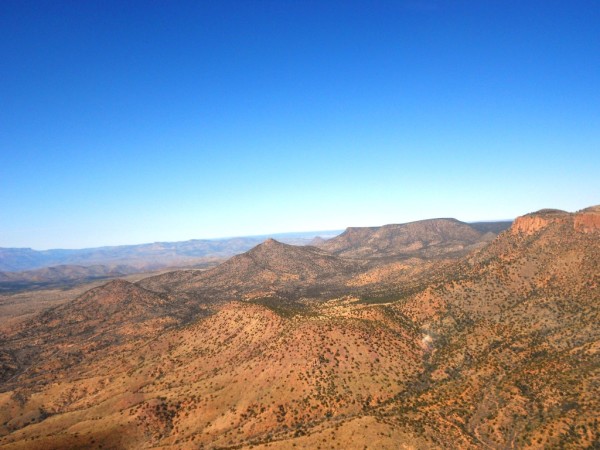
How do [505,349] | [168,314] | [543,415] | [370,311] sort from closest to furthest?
[543,415], [505,349], [370,311], [168,314]

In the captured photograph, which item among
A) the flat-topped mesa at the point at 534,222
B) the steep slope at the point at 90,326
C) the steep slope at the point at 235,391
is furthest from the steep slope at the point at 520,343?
the steep slope at the point at 90,326

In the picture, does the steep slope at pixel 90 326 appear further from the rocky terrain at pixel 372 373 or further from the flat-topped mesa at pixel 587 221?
the flat-topped mesa at pixel 587 221

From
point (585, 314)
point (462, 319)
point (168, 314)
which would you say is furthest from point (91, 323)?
point (585, 314)

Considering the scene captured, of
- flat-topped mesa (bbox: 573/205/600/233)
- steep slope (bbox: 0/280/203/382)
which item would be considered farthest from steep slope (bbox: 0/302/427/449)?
flat-topped mesa (bbox: 573/205/600/233)

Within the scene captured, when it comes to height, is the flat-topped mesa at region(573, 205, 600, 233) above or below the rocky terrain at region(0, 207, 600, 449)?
above

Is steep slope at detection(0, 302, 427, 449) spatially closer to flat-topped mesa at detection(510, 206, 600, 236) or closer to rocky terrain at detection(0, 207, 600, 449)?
rocky terrain at detection(0, 207, 600, 449)

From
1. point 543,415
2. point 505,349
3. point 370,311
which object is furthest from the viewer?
point 370,311

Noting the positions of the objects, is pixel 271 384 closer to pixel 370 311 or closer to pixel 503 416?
pixel 370 311

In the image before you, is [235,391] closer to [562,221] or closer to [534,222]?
[562,221]
